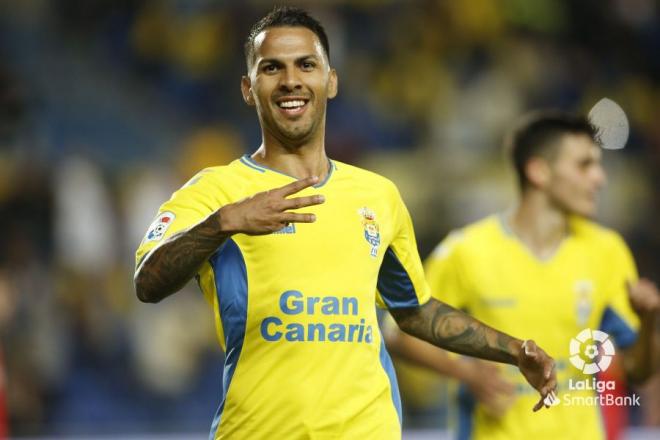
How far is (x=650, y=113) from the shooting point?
12375 millimetres

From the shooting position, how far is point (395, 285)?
448 cm

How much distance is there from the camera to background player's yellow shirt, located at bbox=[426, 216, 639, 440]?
573cm

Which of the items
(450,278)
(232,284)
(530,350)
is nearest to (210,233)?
(232,284)

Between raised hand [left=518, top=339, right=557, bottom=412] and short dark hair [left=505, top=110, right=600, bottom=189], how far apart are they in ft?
7.88

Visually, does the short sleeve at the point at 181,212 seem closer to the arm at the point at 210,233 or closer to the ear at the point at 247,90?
the arm at the point at 210,233

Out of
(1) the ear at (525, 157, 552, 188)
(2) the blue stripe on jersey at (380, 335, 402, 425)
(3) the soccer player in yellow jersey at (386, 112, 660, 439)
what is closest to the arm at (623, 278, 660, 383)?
(3) the soccer player in yellow jersey at (386, 112, 660, 439)

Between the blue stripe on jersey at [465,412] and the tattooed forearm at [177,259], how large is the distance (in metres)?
2.48

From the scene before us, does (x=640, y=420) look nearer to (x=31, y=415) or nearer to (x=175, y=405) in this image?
(x=175, y=405)

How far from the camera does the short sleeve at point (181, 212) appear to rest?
389 centimetres

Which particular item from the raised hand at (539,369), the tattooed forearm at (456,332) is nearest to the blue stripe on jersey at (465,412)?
the tattooed forearm at (456,332)

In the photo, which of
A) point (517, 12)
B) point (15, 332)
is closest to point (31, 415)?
point (15, 332)

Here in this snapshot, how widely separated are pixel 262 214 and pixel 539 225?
293cm

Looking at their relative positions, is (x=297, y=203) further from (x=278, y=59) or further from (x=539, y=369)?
(x=539, y=369)

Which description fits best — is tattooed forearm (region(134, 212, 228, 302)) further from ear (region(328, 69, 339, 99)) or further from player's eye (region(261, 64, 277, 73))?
ear (region(328, 69, 339, 99))
